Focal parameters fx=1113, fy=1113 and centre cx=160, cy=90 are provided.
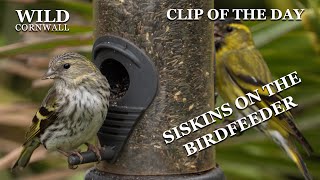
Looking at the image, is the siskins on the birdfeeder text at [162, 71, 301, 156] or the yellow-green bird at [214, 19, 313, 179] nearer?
the siskins on the birdfeeder text at [162, 71, 301, 156]

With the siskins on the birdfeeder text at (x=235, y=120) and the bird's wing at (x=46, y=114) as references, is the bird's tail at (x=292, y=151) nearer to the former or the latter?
the siskins on the birdfeeder text at (x=235, y=120)

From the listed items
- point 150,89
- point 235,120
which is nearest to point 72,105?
point 150,89

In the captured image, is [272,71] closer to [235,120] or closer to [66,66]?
[235,120]

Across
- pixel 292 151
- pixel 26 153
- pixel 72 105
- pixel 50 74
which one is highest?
pixel 50 74

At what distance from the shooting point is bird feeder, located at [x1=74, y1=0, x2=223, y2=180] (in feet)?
16.5

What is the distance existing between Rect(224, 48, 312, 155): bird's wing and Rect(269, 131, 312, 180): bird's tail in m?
0.07

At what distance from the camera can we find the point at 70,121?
4945 mm

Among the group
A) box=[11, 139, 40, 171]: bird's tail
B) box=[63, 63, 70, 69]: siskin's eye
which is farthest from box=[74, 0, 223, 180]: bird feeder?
box=[11, 139, 40, 171]: bird's tail

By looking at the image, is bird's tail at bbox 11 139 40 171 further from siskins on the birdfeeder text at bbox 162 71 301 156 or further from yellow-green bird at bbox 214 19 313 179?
yellow-green bird at bbox 214 19 313 179

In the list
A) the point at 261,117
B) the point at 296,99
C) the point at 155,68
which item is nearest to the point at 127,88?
the point at 155,68

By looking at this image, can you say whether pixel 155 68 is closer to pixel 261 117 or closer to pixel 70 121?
pixel 70 121

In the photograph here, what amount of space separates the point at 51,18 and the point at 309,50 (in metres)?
1.56

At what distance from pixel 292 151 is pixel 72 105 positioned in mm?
1430

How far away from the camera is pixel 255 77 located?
5844mm
